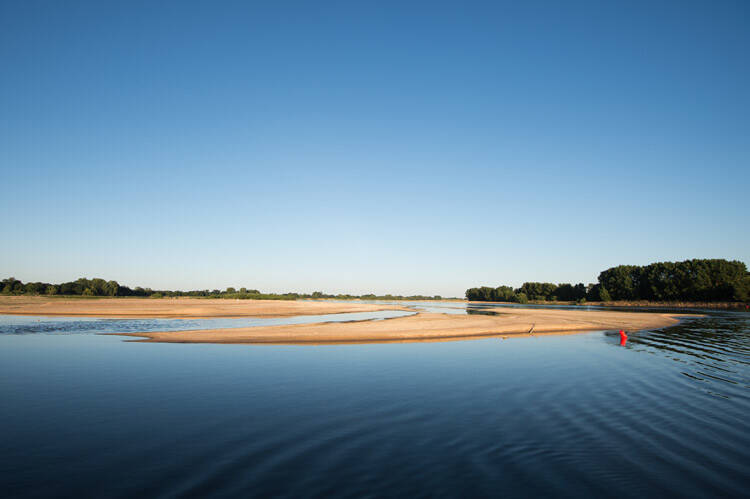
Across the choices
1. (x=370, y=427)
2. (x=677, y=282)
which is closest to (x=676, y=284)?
(x=677, y=282)

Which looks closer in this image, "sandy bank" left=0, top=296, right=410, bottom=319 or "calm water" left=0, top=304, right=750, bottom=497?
"calm water" left=0, top=304, right=750, bottom=497

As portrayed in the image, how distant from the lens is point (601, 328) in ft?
143

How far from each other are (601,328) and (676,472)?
4090 cm

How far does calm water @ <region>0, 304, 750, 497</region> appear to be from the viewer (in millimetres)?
7781

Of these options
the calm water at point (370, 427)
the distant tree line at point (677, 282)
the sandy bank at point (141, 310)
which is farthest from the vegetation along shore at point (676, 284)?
the calm water at point (370, 427)

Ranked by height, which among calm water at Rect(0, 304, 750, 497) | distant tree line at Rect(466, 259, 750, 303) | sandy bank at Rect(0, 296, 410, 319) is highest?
distant tree line at Rect(466, 259, 750, 303)

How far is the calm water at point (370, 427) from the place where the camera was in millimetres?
7781

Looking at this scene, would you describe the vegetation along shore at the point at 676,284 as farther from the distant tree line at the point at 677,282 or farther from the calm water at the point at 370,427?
the calm water at the point at 370,427

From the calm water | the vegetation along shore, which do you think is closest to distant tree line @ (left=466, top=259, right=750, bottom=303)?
the vegetation along shore

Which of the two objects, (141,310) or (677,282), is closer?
(141,310)

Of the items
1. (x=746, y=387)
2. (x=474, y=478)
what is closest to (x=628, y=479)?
(x=474, y=478)

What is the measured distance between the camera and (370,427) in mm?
11062

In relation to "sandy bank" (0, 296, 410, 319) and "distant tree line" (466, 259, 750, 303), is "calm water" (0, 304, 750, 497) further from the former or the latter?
"distant tree line" (466, 259, 750, 303)

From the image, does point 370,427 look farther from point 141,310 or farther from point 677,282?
point 677,282
